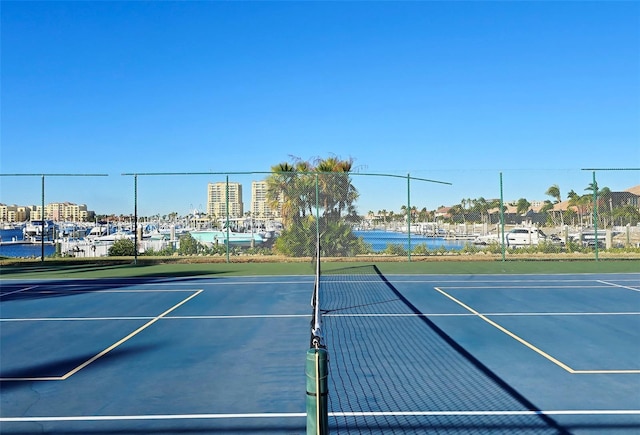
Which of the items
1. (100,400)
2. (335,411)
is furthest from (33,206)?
(335,411)

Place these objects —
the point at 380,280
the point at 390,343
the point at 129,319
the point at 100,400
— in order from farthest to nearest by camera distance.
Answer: the point at 380,280
the point at 129,319
the point at 390,343
the point at 100,400

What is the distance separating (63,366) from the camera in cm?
565

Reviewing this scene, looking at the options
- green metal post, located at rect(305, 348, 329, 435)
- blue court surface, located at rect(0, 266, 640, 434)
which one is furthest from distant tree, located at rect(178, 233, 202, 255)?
green metal post, located at rect(305, 348, 329, 435)

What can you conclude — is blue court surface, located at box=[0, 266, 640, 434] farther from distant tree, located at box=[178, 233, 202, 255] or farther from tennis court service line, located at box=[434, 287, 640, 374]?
distant tree, located at box=[178, 233, 202, 255]

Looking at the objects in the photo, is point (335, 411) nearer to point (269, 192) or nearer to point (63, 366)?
point (63, 366)

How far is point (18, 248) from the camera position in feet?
63.9

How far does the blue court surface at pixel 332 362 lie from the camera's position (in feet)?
13.6

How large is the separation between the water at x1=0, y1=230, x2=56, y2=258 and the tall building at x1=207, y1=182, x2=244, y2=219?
6285 mm

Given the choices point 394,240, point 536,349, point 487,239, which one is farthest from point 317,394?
point 487,239

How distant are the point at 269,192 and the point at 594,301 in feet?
41.1

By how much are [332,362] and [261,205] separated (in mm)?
14404

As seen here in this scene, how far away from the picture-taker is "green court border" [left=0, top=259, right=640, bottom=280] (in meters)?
14.8

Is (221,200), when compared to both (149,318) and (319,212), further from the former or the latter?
(149,318)

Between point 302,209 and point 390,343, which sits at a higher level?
point 302,209
